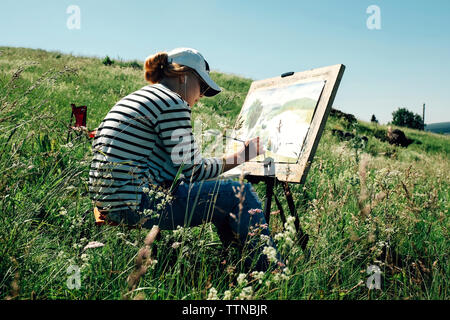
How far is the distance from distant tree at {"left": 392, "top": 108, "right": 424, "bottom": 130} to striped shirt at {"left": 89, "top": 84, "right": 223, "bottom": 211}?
70124 mm

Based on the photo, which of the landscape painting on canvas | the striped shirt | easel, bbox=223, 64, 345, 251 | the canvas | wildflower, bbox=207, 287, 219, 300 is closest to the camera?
wildflower, bbox=207, 287, 219, 300

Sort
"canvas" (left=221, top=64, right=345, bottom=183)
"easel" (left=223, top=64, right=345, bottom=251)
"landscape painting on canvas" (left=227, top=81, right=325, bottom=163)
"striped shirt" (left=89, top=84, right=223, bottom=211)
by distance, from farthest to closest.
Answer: "landscape painting on canvas" (left=227, top=81, right=325, bottom=163)
"canvas" (left=221, top=64, right=345, bottom=183)
"easel" (left=223, top=64, right=345, bottom=251)
"striped shirt" (left=89, top=84, right=223, bottom=211)

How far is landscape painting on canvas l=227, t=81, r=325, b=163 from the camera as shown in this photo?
269 centimetres

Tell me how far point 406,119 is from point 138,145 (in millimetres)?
72016

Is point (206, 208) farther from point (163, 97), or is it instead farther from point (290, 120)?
point (290, 120)

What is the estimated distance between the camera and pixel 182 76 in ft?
7.09

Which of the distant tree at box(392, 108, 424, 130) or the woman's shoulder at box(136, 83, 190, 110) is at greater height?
the distant tree at box(392, 108, 424, 130)

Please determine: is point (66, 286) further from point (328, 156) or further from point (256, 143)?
point (328, 156)

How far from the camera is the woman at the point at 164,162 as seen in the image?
1842 millimetres

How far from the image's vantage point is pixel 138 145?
1897mm

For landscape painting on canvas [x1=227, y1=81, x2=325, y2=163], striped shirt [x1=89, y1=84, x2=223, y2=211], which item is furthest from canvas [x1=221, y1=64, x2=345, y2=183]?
striped shirt [x1=89, y1=84, x2=223, y2=211]

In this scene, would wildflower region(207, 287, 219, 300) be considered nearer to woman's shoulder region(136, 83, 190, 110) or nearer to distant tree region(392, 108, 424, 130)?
woman's shoulder region(136, 83, 190, 110)

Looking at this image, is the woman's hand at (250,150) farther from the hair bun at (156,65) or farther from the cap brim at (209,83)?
the hair bun at (156,65)

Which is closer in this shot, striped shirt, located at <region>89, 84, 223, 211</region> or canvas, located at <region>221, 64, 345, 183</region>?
striped shirt, located at <region>89, 84, 223, 211</region>
